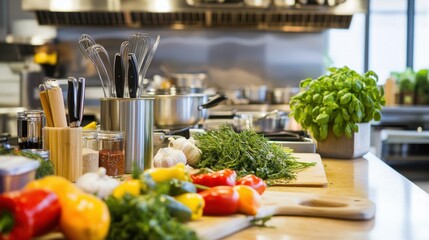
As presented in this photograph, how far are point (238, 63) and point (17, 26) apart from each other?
→ 2399mm

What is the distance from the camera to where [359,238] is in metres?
1.63

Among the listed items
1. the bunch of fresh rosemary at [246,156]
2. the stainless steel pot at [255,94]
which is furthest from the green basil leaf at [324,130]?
the stainless steel pot at [255,94]

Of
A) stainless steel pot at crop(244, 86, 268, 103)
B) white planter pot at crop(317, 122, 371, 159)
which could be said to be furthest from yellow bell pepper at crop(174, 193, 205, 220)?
stainless steel pot at crop(244, 86, 268, 103)

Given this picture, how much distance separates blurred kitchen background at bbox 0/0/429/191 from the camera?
706cm

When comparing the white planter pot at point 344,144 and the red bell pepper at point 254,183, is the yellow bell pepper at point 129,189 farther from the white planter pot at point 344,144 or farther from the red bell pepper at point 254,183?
the white planter pot at point 344,144

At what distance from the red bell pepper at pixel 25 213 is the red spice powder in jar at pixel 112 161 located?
931 millimetres

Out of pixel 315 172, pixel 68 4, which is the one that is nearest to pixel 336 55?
pixel 68 4

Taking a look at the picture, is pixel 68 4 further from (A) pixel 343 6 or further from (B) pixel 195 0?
(A) pixel 343 6

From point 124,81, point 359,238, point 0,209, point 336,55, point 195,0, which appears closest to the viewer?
point 0,209

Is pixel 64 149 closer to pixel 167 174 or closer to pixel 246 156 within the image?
pixel 167 174

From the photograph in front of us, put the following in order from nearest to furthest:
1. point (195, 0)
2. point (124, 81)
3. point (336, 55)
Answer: point (124, 81) < point (195, 0) < point (336, 55)

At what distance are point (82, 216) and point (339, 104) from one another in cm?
204

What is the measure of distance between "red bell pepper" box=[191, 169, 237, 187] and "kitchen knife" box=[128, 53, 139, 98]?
498 mm

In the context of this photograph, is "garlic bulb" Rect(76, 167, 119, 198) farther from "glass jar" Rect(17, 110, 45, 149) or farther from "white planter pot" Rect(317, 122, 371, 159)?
"white planter pot" Rect(317, 122, 371, 159)
